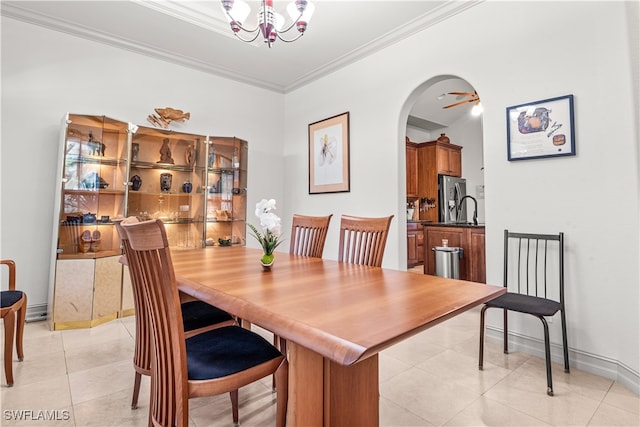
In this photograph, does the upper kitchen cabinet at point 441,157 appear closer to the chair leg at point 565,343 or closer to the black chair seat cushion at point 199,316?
the chair leg at point 565,343

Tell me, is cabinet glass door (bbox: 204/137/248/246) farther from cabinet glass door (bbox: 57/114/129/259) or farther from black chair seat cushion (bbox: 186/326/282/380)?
black chair seat cushion (bbox: 186/326/282/380)

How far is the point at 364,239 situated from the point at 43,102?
11.1 feet

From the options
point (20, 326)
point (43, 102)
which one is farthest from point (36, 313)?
point (43, 102)

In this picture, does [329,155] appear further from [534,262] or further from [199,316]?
[199,316]

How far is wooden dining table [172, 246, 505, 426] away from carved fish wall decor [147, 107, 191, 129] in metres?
2.81

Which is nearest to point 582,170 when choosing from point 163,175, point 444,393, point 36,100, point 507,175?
point 507,175

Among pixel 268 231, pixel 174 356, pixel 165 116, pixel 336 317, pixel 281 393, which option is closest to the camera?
pixel 336 317

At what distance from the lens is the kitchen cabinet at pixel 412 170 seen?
20.5 ft

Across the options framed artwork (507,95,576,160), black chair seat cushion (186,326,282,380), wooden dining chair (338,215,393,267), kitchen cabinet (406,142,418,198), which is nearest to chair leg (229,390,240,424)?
black chair seat cushion (186,326,282,380)

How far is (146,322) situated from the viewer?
4.64 feet

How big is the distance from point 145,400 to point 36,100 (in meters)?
3.04

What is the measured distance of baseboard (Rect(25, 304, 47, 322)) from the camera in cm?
295

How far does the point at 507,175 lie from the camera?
2436 millimetres

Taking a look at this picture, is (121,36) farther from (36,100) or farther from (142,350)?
(142,350)
